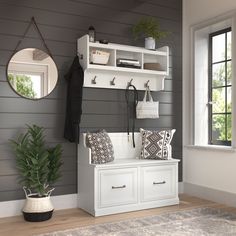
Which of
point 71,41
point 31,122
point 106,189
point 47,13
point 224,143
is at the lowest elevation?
point 106,189

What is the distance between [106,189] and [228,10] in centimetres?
239

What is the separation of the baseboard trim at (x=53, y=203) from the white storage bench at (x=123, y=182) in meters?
0.09

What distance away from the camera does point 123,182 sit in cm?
336

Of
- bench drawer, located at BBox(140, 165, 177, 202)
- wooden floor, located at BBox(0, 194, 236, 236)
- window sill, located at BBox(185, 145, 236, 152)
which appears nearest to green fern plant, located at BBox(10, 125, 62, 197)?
wooden floor, located at BBox(0, 194, 236, 236)

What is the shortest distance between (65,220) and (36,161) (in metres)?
0.63

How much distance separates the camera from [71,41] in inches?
140

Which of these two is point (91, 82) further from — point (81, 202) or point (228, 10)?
point (228, 10)

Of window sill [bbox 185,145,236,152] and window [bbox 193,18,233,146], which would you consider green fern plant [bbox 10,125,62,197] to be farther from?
window [bbox 193,18,233,146]

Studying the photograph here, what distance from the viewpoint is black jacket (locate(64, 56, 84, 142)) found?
3.38m

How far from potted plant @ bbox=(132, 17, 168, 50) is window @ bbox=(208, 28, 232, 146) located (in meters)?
0.74

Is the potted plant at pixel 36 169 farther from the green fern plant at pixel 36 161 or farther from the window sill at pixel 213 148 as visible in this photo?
the window sill at pixel 213 148

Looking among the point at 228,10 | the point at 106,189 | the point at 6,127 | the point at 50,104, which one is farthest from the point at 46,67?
the point at 228,10

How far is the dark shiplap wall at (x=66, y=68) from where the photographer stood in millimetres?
3230

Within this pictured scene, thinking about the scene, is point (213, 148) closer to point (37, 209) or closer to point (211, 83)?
point (211, 83)
